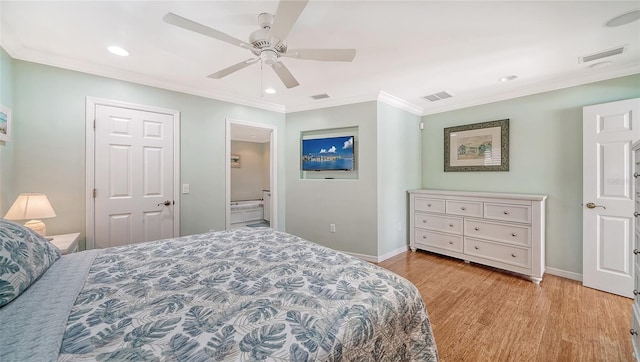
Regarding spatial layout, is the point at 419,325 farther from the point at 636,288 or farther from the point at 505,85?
the point at 505,85

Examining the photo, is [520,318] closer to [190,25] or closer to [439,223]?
[439,223]

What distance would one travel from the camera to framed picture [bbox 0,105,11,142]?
2041 millimetres

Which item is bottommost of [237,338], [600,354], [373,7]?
[600,354]

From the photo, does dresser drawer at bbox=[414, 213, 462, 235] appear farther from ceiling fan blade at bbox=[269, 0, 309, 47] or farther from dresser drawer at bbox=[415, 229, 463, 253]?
ceiling fan blade at bbox=[269, 0, 309, 47]

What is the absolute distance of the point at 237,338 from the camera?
2.71 ft

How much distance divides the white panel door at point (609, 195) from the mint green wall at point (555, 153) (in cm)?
20

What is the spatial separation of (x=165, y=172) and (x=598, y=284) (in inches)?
194

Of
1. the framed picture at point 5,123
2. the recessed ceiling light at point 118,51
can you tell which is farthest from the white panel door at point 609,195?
the framed picture at point 5,123

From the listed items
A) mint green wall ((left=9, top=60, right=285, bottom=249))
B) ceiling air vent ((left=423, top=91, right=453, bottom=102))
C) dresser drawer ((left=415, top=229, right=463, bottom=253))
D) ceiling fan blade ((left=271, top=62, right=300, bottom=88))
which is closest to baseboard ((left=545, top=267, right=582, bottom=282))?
dresser drawer ((left=415, top=229, right=463, bottom=253))

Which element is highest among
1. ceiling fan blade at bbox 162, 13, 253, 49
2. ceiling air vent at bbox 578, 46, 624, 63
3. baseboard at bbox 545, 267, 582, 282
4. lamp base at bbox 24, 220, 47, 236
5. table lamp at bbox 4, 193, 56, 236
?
ceiling air vent at bbox 578, 46, 624, 63

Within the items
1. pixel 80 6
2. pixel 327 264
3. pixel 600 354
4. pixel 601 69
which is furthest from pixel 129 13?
pixel 601 69

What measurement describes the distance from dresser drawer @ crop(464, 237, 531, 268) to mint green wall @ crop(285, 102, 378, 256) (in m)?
1.27

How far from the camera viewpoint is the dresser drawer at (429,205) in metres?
3.66

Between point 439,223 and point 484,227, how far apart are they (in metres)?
0.57
